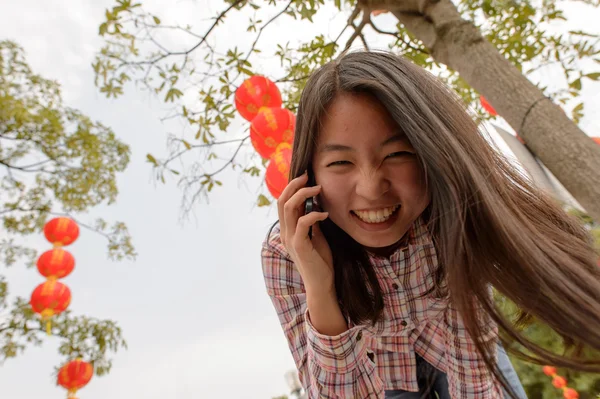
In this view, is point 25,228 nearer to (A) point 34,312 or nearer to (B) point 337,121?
(A) point 34,312

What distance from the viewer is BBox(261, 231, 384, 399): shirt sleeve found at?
40.9 inches

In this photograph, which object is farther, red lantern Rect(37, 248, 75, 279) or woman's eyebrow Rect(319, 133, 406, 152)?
red lantern Rect(37, 248, 75, 279)

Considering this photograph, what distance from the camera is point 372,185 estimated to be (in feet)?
2.76

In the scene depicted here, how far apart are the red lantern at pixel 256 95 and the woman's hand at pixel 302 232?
150cm

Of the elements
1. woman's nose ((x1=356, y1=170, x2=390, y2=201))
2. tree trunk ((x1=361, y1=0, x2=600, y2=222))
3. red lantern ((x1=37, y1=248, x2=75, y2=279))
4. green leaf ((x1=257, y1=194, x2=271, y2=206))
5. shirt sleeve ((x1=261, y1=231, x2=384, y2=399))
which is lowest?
shirt sleeve ((x1=261, y1=231, x2=384, y2=399))

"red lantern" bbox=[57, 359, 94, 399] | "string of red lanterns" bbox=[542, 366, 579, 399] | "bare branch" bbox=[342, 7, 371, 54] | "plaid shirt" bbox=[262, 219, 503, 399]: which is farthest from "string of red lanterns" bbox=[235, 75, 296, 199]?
"red lantern" bbox=[57, 359, 94, 399]

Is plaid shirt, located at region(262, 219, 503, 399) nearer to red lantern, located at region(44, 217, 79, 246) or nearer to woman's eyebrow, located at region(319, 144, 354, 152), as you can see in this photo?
woman's eyebrow, located at region(319, 144, 354, 152)

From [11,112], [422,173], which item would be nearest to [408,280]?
[422,173]

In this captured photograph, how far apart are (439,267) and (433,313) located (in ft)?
0.61

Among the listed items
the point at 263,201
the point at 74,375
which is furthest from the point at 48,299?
the point at 263,201

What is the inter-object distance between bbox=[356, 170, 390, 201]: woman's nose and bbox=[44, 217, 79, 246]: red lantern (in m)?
3.70

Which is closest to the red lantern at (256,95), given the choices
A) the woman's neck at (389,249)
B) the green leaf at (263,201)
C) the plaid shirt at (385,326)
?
the green leaf at (263,201)

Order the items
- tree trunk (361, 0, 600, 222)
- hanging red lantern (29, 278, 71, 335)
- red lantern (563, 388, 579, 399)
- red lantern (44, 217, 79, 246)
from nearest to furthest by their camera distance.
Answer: tree trunk (361, 0, 600, 222) < red lantern (563, 388, 579, 399) < hanging red lantern (29, 278, 71, 335) < red lantern (44, 217, 79, 246)

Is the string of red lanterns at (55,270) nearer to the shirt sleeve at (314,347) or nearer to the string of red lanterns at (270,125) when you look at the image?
the string of red lanterns at (270,125)
